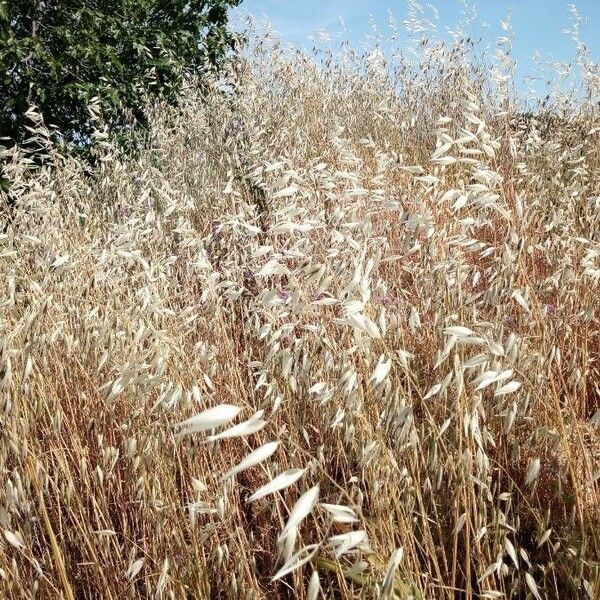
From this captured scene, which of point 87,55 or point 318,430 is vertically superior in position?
point 87,55

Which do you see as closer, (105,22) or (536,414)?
(536,414)

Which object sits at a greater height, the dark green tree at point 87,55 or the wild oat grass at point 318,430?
the dark green tree at point 87,55

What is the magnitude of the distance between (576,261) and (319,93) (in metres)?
4.13

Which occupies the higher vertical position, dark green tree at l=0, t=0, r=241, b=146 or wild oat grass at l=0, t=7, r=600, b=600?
dark green tree at l=0, t=0, r=241, b=146

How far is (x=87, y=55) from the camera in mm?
5230

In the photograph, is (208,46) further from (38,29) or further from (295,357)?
(295,357)

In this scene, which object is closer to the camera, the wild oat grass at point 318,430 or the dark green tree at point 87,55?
the wild oat grass at point 318,430

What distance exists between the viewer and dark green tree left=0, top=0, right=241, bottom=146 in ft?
16.9

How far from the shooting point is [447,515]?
1593mm

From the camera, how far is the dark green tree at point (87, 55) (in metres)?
5.14

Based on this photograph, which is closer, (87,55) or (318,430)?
(318,430)

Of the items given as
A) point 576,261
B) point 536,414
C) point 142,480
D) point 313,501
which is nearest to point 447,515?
point 536,414

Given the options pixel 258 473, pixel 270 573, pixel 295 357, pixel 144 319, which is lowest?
pixel 270 573

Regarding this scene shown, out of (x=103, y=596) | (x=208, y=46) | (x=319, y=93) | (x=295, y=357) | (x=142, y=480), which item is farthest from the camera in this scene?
(x=208, y=46)
